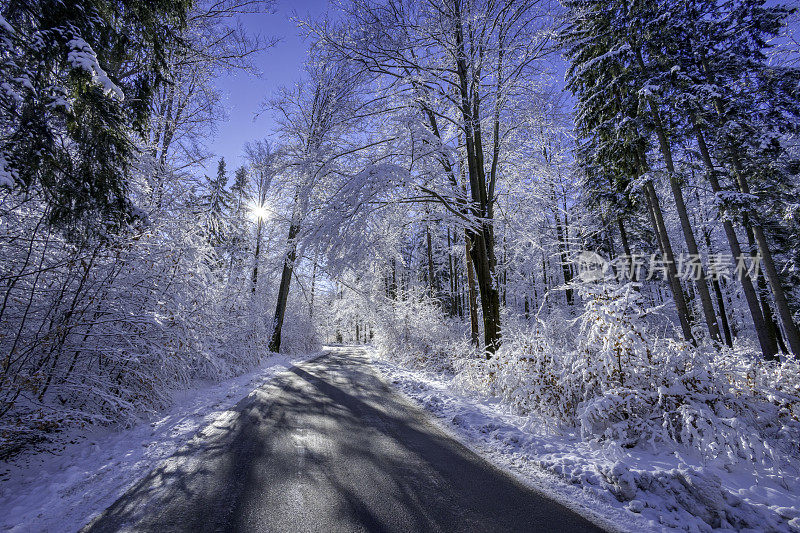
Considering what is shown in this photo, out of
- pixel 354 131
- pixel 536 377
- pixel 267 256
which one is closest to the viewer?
pixel 536 377

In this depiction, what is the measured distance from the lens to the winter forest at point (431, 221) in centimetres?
337

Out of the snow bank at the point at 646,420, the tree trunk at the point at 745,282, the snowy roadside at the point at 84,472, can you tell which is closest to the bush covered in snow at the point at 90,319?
the snowy roadside at the point at 84,472

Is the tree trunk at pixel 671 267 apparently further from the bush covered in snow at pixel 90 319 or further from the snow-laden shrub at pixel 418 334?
the bush covered in snow at pixel 90 319

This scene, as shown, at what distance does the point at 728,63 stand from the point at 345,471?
17.5 m

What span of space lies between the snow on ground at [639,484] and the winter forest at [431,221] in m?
0.02

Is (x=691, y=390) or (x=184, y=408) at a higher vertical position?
(x=691, y=390)

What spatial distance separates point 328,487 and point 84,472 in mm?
2524

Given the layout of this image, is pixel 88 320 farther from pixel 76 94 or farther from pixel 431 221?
pixel 431 221

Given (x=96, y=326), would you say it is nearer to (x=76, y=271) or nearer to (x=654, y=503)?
(x=76, y=271)

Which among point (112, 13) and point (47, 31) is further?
point (112, 13)

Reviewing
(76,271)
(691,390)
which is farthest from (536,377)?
(76,271)

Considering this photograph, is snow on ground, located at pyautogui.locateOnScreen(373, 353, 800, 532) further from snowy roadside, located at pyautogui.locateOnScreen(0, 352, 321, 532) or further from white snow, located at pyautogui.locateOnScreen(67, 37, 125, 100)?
white snow, located at pyautogui.locateOnScreen(67, 37, 125, 100)

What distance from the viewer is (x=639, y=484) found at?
2865 mm

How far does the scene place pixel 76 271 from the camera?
420 cm
